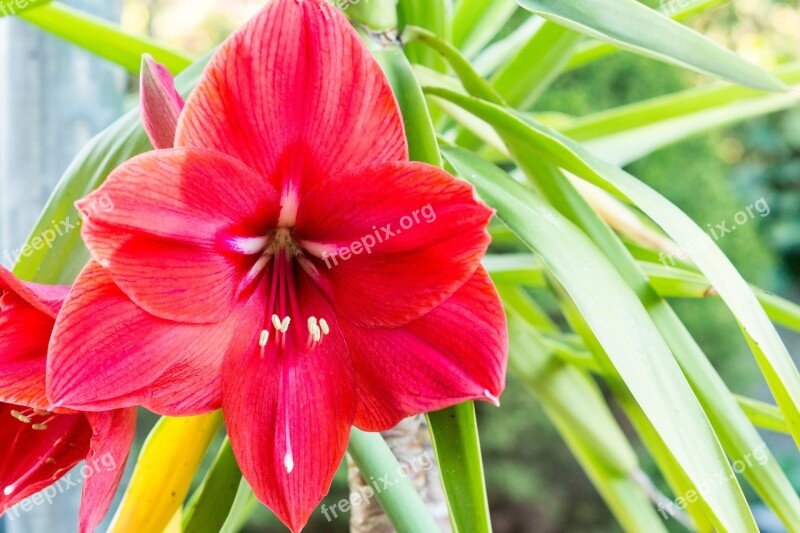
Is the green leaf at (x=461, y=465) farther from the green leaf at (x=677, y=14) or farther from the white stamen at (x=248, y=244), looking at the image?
the green leaf at (x=677, y=14)

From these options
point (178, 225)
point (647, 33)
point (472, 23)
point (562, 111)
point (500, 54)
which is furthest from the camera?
point (562, 111)

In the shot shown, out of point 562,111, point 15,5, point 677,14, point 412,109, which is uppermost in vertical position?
point 562,111

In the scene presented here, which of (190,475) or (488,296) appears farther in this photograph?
(190,475)

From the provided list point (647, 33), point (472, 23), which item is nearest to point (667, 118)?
point (472, 23)

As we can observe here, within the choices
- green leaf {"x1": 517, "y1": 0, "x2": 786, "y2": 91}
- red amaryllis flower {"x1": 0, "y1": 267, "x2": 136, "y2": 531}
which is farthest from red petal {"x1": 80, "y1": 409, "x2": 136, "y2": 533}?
green leaf {"x1": 517, "y1": 0, "x2": 786, "y2": 91}

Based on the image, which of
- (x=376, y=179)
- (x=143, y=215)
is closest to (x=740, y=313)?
(x=376, y=179)

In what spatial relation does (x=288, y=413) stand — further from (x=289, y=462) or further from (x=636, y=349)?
(x=636, y=349)

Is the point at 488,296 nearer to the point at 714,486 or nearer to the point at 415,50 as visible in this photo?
the point at 714,486

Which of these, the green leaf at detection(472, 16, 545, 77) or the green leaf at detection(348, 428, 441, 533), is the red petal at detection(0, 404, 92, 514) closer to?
the green leaf at detection(348, 428, 441, 533)
